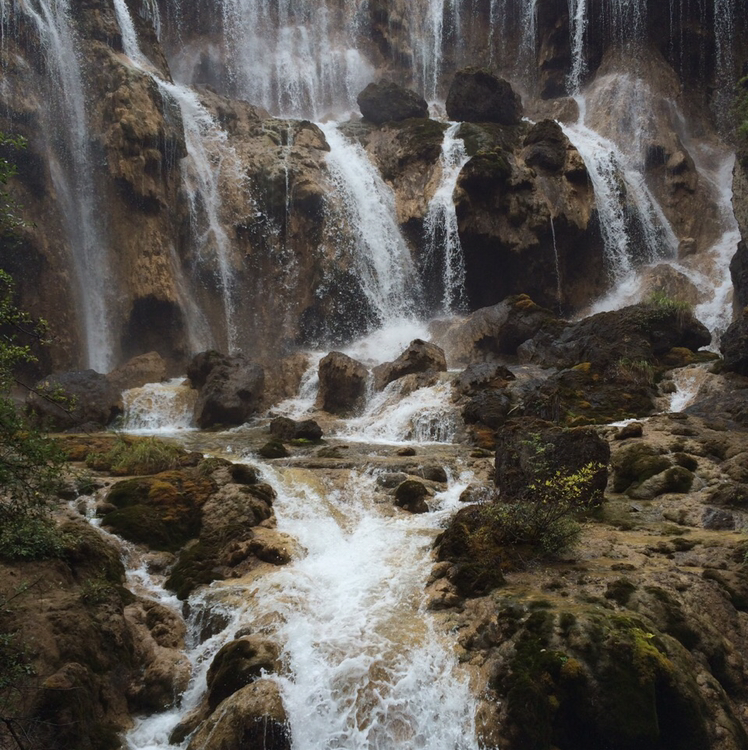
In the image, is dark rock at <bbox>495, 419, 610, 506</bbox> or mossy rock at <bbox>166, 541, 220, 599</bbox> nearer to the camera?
mossy rock at <bbox>166, 541, 220, 599</bbox>

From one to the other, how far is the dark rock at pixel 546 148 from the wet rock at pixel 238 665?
28.1 meters

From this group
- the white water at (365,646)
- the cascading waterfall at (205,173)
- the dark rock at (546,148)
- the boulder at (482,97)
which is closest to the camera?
the white water at (365,646)

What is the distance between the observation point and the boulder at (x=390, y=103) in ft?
114

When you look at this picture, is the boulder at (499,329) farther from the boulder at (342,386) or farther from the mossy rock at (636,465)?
the mossy rock at (636,465)

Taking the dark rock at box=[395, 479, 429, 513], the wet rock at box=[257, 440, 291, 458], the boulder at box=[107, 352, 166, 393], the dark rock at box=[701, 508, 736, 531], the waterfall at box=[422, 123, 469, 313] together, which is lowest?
the dark rock at box=[701, 508, 736, 531]

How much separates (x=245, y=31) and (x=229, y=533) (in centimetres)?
4180

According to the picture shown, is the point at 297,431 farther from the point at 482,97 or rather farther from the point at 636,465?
the point at 482,97

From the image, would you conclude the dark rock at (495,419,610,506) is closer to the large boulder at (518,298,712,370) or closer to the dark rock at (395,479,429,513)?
the dark rock at (395,479,429,513)

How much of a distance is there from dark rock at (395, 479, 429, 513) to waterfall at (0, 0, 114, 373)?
58.3ft

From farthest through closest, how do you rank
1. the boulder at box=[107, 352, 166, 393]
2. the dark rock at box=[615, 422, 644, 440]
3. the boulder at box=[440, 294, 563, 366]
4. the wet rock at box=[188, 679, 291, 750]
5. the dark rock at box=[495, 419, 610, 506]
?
1. the boulder at box=[440, 294, 563, 366]
2. the boulder at box=[107, 352, 166, 393]
3. the dark rock at box=[615, 422, 644, 440]
4. the dark rock at box=[495, 419, 610, 506]
5. the wet rock at box=[188, 679, 291, 750]

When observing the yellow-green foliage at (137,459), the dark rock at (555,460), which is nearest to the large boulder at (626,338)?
the dark rock at (555,460)

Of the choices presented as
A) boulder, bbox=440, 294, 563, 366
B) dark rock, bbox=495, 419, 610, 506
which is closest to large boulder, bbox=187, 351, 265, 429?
boulder, bbox=440, 294, 563, 366

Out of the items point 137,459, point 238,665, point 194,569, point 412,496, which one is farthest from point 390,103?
point 238,665

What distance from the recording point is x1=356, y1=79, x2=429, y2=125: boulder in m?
34.8
